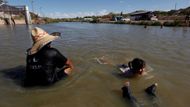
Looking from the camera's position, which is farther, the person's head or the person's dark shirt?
the person's head

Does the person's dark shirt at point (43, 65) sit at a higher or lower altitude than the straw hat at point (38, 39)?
lower

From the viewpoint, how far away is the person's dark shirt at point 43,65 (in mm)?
5366

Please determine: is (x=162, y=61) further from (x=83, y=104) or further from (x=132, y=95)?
(x=83, y=104)

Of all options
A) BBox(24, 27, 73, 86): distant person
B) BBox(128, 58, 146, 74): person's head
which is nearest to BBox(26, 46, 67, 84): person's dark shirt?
BBox(24, 27, 73, 86): distant person

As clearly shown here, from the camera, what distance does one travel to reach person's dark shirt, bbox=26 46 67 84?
5.37 meters

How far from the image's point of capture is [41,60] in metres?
5.36

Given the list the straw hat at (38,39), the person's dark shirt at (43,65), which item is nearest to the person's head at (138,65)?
the person's dark shirt at (43,65)

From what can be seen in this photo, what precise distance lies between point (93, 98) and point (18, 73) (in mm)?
3266

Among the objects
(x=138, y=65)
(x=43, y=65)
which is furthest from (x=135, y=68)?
(x=43, y=65)

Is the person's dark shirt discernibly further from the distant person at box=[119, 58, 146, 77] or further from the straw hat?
the distant person at box=[119, 58, 146, 77]

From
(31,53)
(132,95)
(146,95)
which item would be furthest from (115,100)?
(31,53)

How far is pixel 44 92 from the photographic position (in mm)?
5586

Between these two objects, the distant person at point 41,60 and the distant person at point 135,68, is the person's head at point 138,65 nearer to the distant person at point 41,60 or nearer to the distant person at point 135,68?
the distant person at point 135,68

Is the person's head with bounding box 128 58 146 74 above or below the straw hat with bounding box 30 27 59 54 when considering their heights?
below
